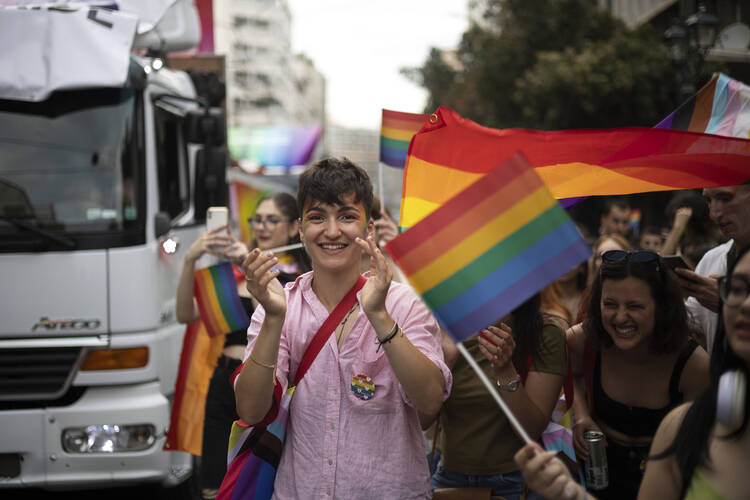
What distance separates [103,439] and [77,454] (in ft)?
0.55

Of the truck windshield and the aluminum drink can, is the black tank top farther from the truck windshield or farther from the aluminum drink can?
the truck windshield

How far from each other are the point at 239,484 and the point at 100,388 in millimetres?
2597

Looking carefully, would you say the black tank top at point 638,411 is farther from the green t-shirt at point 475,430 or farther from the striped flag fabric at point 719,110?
the striped flag fabric at point 719,110

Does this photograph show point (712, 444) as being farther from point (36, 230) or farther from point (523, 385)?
point (36, 230)

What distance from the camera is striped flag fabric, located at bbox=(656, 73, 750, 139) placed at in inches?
130

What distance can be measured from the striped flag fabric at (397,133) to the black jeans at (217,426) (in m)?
1.46

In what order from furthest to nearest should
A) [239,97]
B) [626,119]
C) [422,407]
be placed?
[239,97] < [626,119] < [422,407]

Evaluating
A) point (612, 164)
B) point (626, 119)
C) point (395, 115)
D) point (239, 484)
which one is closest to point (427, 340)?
point (239, 484)

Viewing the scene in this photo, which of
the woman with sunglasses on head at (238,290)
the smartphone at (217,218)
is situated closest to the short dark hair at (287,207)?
the woman with sunglasses on head at (238,290)

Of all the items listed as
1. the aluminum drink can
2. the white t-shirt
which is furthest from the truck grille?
the white t-shirt

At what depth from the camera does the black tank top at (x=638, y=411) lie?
115 inches

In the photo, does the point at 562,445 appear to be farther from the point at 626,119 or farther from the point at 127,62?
the point at 626,119

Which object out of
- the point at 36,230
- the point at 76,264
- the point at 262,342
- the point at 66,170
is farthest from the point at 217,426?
the point at 262,342

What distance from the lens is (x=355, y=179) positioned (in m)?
2.64
